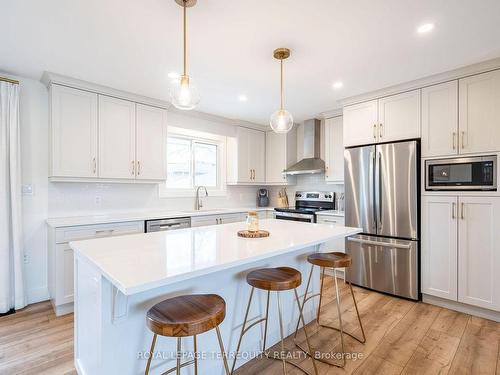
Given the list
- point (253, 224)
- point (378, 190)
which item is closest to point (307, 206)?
point (378, 190)

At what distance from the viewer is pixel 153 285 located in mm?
1046

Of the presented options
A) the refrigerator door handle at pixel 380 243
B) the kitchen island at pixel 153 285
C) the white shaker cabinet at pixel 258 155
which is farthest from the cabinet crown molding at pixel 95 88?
the refrigerator door handle at pixel 380 243

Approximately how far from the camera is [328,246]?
373 centimetres

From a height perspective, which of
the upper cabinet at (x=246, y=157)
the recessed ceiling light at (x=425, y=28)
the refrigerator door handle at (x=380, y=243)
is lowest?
the refrigerator door handle at (x=380, y=243)

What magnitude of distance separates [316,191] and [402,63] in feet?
8.09

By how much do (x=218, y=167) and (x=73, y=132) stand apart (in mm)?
2350

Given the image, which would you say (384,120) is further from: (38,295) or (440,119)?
(38,295)

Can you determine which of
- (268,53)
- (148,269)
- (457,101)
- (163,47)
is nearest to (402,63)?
(457,101)

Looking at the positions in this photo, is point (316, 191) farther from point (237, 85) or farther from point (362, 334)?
point (362, 334)

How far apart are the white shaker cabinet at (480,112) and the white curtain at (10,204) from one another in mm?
4527

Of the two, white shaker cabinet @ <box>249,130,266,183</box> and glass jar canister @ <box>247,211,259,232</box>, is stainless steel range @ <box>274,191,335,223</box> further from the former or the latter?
glass jar canister @ <box>247,211,259,232</box>

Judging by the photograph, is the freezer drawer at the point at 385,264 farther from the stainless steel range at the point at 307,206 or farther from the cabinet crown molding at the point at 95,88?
the cabinet crown molding at the point at 95,88

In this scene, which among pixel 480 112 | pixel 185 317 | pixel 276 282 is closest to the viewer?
pixel 185 317

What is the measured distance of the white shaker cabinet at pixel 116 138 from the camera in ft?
10.3
